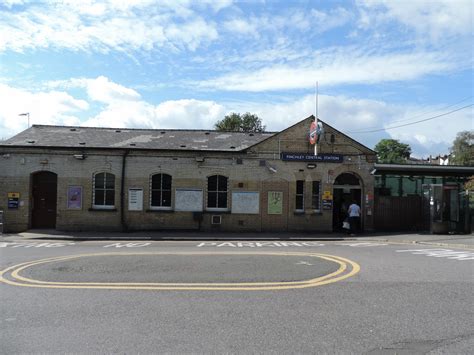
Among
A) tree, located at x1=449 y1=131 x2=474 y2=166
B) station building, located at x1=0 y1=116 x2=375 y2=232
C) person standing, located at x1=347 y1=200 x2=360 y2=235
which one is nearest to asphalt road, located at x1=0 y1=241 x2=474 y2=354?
person standing, located at x1=347 y1=200 x2=360 y2=235

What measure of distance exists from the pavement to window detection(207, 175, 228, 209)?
1.64 metres

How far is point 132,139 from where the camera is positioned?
23.4 meters

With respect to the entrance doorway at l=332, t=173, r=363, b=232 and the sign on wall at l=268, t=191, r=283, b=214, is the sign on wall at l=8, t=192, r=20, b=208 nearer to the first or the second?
the sign on wall at l=268, t=191, r=283, b=214

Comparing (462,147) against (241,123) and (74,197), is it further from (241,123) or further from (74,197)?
(74,197)

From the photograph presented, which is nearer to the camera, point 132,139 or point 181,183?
point 181,183

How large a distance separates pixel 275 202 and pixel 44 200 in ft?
39.5

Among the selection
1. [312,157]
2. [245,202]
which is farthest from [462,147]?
[245,202]

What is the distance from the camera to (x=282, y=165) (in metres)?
22.1

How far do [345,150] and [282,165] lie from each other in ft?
11.5

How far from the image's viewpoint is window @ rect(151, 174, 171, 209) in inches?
866

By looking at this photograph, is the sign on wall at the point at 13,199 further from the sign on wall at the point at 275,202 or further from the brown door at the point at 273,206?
the sign on wall at the point at 275,202

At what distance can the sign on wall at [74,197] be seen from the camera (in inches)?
849

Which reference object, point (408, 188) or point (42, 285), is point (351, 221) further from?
point (42, 285)

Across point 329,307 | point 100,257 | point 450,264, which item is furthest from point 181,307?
point 450,264
